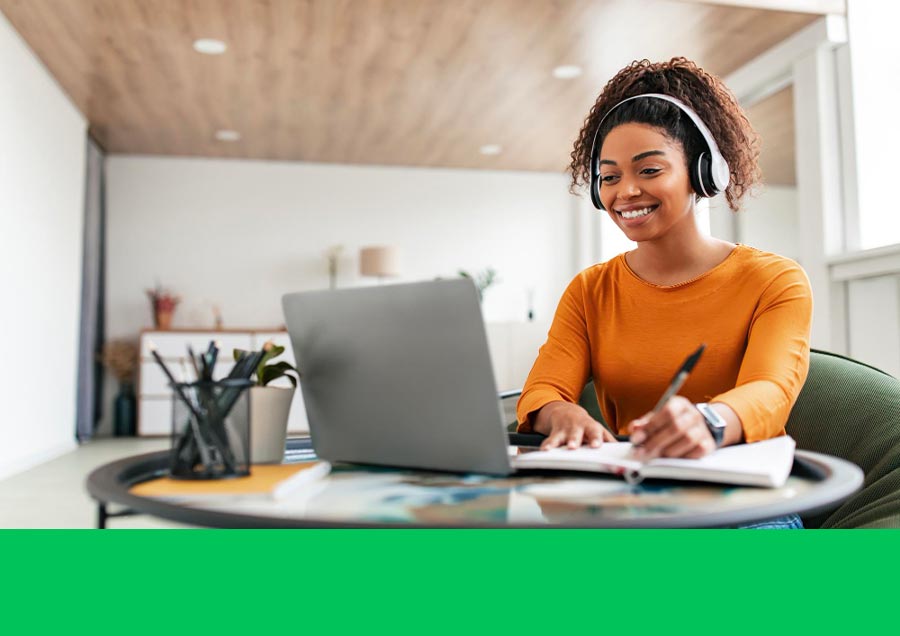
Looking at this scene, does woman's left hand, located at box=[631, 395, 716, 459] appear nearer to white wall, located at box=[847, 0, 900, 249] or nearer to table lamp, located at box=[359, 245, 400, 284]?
white wall, located at box=[847, 0, 900, 249]

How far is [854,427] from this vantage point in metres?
1.22

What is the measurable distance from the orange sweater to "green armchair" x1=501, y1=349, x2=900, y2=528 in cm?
17

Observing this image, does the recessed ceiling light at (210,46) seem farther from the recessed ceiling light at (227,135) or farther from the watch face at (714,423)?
the watch face at (714,423)

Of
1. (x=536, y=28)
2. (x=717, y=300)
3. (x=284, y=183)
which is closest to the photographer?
(x=717, y=300)

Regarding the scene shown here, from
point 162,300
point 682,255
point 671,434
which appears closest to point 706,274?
point 682,255

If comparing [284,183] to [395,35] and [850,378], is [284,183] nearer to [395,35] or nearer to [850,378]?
[395,35]

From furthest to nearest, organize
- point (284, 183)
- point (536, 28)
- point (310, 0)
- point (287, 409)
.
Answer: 1. point (284, 183)
2. point (536, 28)
3. point (310, 0)
4. point (287, 409)

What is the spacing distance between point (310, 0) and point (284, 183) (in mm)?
3518

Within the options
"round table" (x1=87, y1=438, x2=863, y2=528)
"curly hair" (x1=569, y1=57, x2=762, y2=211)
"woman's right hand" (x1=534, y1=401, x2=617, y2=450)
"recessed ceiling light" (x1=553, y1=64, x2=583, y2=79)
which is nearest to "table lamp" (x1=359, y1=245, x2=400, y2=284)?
"recessed ceiling light" (x1=553, y1=64, x2=583, y2=79)

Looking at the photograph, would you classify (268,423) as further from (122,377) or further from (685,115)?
(122,377)

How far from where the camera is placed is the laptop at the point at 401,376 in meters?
0.75

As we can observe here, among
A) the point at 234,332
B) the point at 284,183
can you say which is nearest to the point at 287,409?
the point at 234,332

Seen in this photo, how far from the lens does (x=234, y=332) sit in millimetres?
6684

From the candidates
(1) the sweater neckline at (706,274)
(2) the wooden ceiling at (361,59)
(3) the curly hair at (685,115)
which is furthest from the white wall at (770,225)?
(1) the sweater neckline at (706,274)
